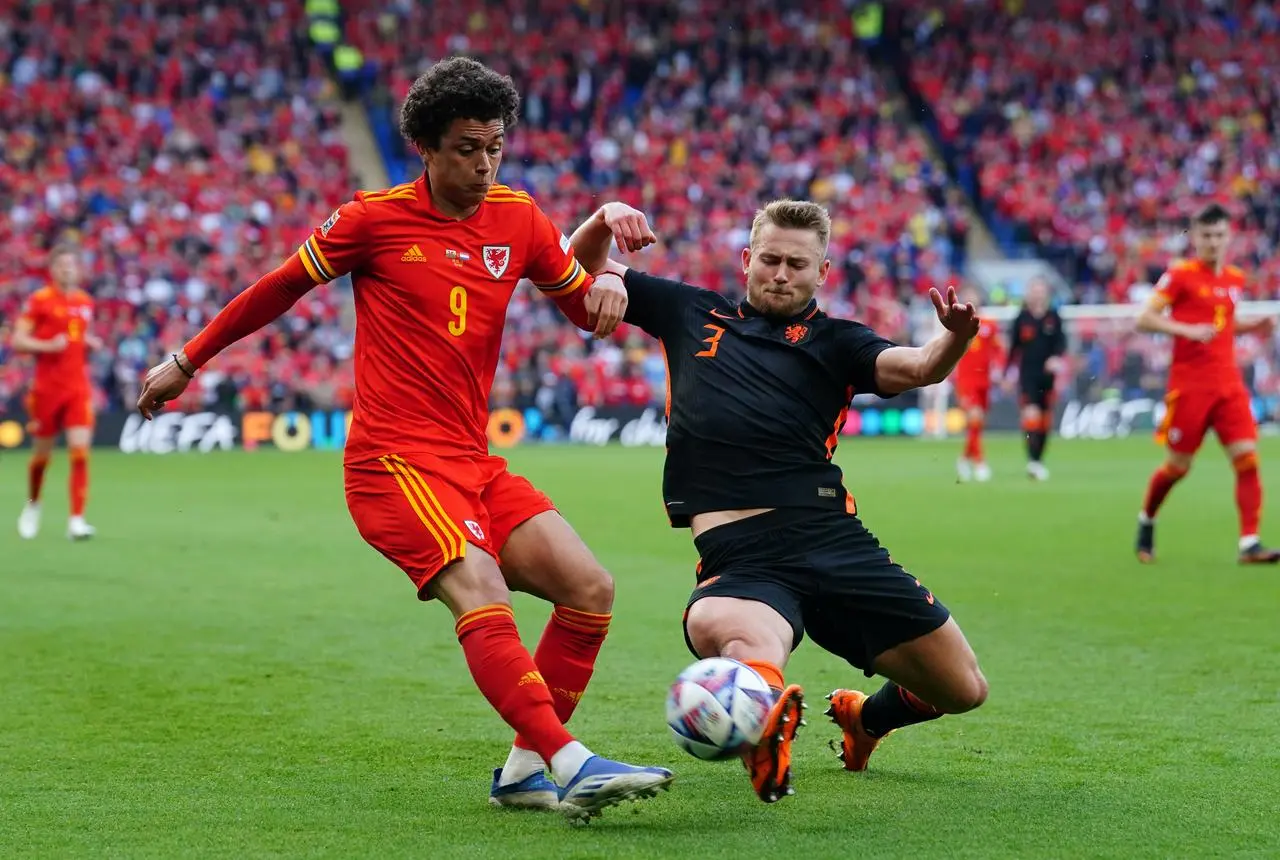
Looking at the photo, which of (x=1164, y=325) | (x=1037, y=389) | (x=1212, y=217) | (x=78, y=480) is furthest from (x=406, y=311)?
(x=1037, y=389)

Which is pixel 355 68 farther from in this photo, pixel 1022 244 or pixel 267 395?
pixel 1022 244

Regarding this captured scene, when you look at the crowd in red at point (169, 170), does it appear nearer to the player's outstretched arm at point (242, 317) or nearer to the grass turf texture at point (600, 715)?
the grass turf texture at point (600, 715)

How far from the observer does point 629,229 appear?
209 inches

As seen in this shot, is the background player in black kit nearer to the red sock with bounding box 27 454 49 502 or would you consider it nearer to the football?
the red sock with bounding box 27 454 49 502

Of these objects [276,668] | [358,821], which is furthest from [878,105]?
[358,821]

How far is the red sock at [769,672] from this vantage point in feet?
14.8

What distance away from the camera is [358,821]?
467 cm

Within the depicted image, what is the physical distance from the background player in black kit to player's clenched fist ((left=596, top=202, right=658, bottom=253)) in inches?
593

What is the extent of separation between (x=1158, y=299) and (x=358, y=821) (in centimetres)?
→ 827

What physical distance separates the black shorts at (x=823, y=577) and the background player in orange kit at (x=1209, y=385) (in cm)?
686

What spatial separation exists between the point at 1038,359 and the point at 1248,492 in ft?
28.8

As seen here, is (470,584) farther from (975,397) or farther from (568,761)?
(975,397)

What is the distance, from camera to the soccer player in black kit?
4.91m

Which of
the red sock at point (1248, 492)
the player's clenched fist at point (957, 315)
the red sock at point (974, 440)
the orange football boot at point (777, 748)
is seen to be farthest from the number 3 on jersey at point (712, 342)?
the red sock at point (974, 440)
